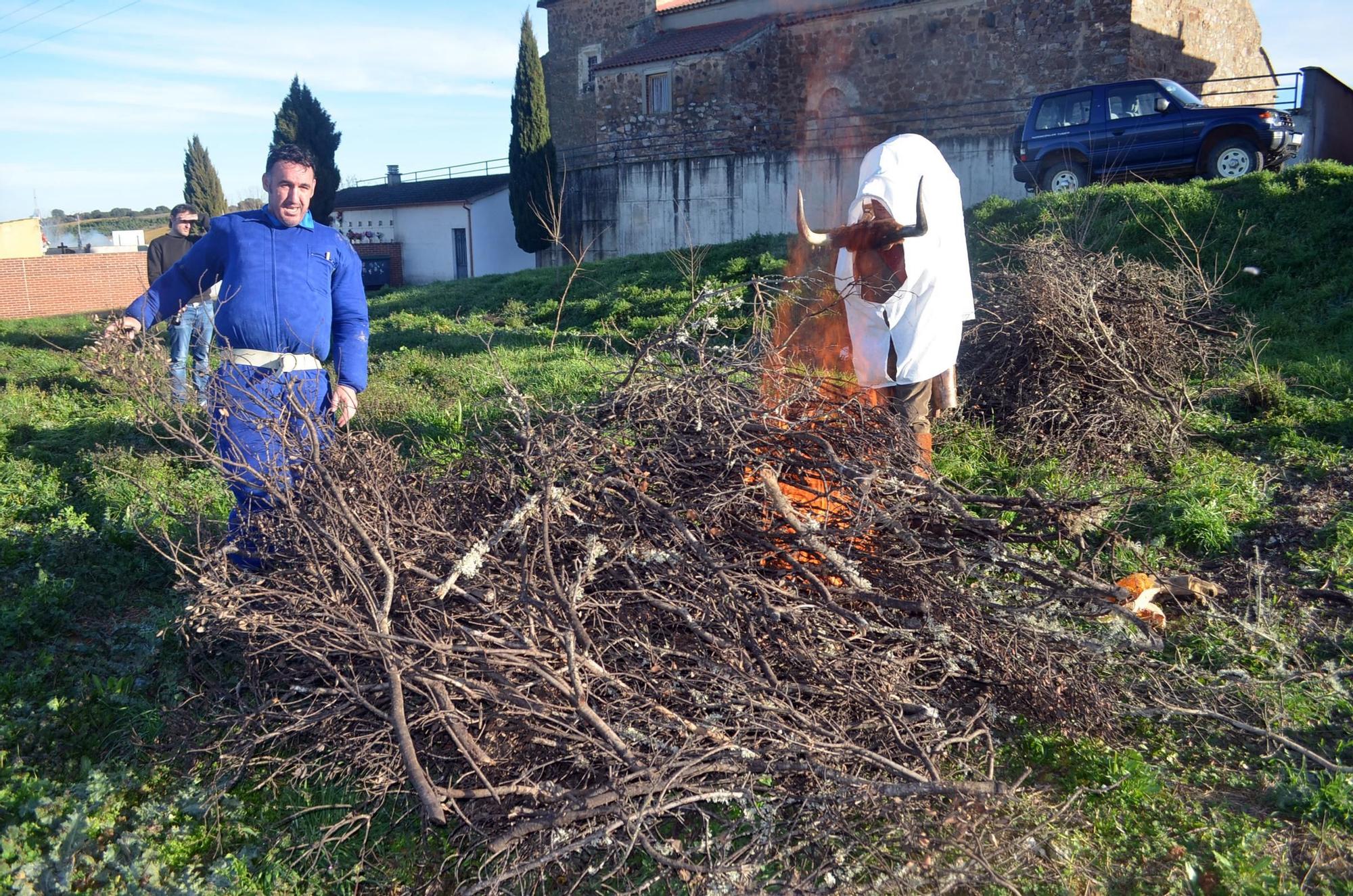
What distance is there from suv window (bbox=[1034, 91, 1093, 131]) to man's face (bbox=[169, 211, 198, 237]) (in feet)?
38.9

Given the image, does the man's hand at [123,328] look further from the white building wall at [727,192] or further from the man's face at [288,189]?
the white building wall at [727,192]

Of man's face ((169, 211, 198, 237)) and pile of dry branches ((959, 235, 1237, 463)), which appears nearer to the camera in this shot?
pile of dry branches ((959, 235, 1237, 463))

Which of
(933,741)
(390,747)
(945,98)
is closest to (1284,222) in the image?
(933,741)

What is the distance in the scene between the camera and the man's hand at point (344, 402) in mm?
4238

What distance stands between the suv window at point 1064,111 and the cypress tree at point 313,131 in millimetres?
23754

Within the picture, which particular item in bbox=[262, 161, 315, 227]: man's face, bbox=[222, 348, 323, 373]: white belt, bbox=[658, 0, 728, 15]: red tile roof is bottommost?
bbox=[222, 348, 323, 373]: white belt

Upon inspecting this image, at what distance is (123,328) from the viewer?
13.1ft

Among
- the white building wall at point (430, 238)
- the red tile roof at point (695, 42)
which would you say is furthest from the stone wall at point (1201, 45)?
the white building wall at point (430, 238)

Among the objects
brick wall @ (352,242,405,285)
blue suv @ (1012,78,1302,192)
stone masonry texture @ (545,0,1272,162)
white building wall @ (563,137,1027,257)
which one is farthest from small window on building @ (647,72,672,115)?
blue suv @ (1012,78,1302,192)

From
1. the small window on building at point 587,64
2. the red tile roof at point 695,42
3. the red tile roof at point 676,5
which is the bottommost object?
the red tile roof at point 695,42

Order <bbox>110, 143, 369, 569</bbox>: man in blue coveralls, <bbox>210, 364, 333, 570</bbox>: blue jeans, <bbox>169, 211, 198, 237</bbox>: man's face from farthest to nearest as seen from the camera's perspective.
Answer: <bbox>169, 211, 198, 237</bbox>: man's face, <bbox>110, 143, 369, 569</bbox>: man in blue coveralls, <bbox>210, 364, 333, 570</bbox>: blue jeans

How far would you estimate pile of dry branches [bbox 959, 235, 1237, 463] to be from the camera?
6020 mm

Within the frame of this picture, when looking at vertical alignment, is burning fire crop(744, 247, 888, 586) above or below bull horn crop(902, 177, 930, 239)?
below

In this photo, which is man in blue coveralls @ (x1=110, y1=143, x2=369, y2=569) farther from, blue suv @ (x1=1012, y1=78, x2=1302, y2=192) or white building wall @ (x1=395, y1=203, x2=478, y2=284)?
white building wall @ (x1=395, y1=203, x2=478, y2=284)
